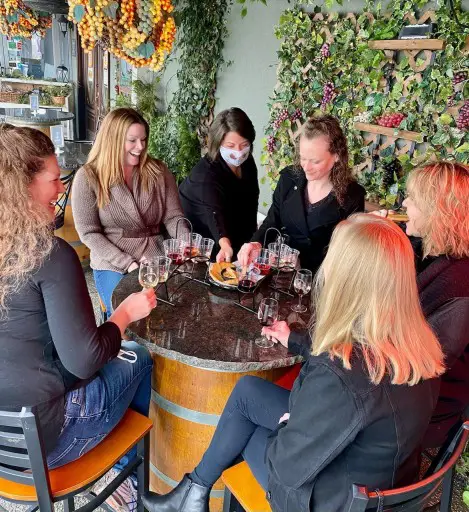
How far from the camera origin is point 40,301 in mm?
1293

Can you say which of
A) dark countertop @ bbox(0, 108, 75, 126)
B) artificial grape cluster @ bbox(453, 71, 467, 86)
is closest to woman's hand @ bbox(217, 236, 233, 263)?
artificial grape cluster @ bbox(453, 71, 467, 86)

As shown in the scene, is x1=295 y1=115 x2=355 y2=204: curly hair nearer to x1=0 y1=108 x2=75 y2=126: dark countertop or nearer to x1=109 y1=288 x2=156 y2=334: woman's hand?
x1=109 y1=288 x2=156 y2=334: woman's hand

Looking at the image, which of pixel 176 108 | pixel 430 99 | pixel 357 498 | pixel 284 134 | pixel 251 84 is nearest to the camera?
pixel 357 498

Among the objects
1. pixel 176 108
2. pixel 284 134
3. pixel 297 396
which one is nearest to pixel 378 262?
pixel 297 396

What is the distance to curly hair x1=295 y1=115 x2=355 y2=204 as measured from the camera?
2334mm

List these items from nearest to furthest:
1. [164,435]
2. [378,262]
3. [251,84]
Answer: [378,262] < [164,435] < [251,84]

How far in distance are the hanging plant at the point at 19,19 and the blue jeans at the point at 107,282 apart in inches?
79.6

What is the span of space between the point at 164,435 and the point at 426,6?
2.73 meters

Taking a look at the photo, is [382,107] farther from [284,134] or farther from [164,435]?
[164,435]

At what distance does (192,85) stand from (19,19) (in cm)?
258

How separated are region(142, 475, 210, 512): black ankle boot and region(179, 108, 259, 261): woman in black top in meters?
1.25

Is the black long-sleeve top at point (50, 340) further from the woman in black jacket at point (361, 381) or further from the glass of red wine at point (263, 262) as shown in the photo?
the glass of red wine at point (263, 262)

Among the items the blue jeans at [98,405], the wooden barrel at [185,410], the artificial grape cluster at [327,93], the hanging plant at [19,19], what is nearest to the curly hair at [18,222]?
the blue jeans at [98,405]

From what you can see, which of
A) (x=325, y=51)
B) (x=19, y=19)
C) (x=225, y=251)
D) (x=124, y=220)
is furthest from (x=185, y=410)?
Answer: (x=19, y=19)
